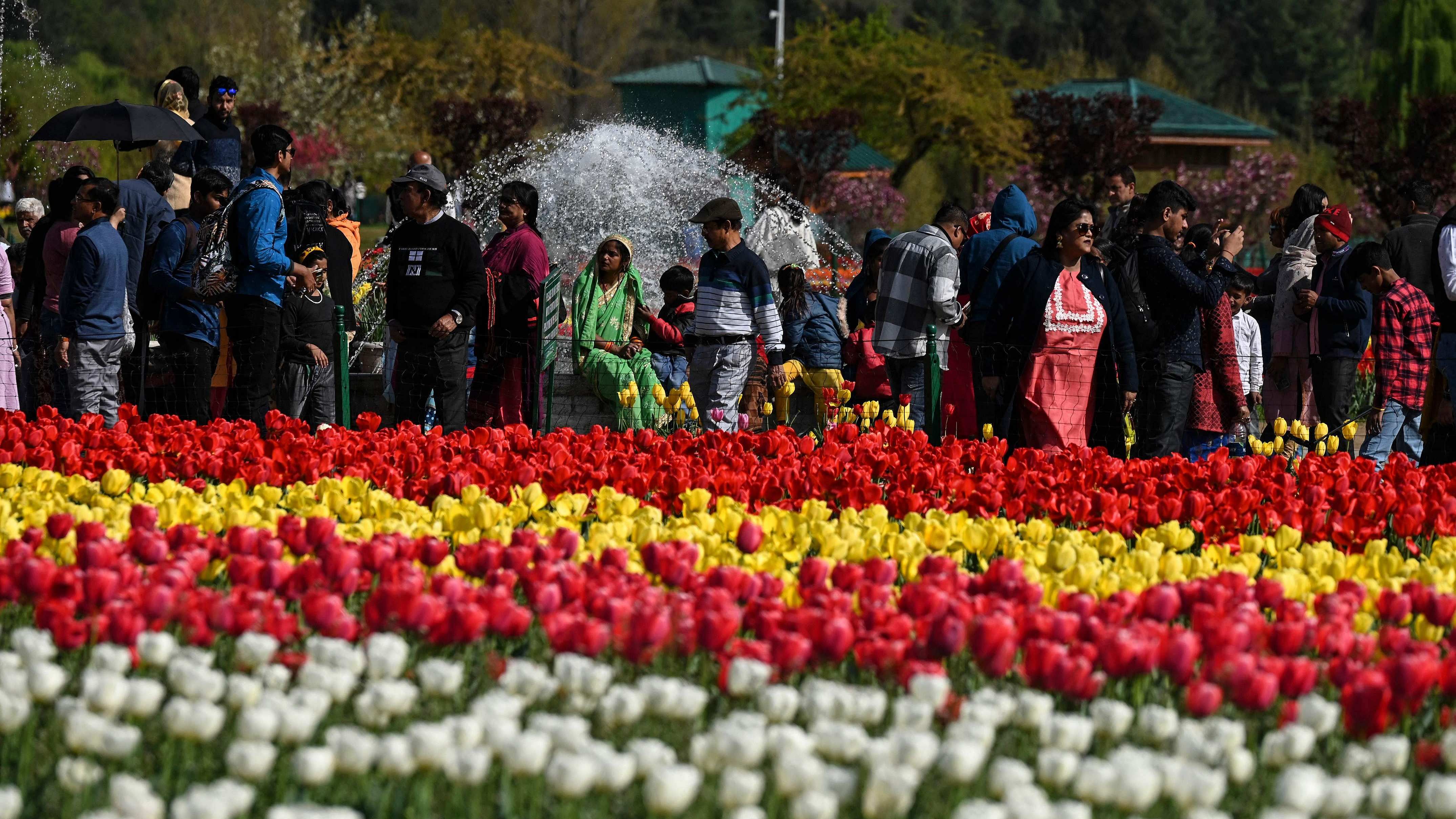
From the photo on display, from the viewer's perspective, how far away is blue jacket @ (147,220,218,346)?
9125 millimetres

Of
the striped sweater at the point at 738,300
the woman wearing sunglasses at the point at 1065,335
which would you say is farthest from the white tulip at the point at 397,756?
the striped sweater at the point at 738,300

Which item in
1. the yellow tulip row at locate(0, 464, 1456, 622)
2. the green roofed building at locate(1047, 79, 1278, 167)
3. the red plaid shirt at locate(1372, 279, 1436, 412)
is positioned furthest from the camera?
the green roofed building at locate(1047, 79, 1278, 167)

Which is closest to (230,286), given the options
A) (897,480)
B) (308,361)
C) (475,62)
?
(308,361)

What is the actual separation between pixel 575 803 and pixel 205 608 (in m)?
1.11

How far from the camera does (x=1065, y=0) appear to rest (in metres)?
99.9

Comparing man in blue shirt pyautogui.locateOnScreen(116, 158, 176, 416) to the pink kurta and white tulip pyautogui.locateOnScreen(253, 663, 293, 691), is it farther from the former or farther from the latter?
white tulip pyautogui.locateOnScreen(253, 663, 293, 691)

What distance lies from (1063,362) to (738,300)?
181cm

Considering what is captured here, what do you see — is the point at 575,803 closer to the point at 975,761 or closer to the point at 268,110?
the point at 975,761

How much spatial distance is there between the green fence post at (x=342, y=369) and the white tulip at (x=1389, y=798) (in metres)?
6.96

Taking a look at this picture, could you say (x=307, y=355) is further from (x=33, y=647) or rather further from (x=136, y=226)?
(x=33, y=647)

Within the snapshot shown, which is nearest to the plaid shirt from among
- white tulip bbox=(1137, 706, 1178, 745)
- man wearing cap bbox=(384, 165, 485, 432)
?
man wearing cap bbox=(384, 165, 485, 432)

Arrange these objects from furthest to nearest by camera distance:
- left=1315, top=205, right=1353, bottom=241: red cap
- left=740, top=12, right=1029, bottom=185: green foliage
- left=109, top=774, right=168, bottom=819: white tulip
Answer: left=740, top=12, right=1029, bottom=185: green foliage, left=1315, top=205, right=1353, bottom=241: red cap, left=109, top=774, right=168, bottom=819: white tulip

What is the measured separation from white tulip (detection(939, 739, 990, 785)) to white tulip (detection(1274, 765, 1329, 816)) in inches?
17.9

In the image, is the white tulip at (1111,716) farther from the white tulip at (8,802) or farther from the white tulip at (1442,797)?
the white tulip at (8,802)
